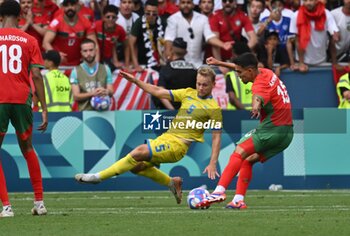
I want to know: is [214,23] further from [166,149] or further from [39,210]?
[39,210]

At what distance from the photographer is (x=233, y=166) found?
45.4ft

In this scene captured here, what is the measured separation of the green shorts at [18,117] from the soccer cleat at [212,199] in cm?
256

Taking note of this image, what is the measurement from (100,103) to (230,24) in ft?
11.0

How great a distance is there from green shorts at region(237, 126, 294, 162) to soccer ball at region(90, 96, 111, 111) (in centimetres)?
521

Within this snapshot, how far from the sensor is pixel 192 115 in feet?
47.7

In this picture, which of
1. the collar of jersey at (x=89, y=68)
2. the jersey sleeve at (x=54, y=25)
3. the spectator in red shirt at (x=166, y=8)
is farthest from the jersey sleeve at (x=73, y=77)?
the spectator in red shirt at (x=166, y=8)

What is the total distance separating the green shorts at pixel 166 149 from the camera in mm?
14266

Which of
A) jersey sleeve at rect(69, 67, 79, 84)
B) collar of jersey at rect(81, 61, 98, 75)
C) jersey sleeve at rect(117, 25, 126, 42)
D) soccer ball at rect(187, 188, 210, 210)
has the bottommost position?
soccer ball at rect(187, 188, 210, 210)

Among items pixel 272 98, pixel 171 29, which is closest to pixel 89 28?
pixel 171 29

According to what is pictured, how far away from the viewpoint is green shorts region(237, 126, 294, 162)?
14.0 m

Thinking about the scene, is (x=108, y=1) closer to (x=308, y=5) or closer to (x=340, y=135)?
(x=308, y=5)

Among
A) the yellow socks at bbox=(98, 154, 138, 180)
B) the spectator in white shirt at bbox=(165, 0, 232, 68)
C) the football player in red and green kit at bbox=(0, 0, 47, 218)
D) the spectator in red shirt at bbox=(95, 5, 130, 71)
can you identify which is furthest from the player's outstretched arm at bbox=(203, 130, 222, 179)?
the spectator in red shirt at bbox=(95, 5, 130, 71)

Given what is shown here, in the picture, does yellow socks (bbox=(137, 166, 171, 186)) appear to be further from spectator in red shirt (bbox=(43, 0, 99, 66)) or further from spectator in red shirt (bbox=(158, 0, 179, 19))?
spectator in red shirt (bbox=(158, 0, 179, 19))

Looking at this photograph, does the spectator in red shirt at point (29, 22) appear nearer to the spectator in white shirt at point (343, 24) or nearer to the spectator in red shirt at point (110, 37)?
the spectator in red shirt at point (110, 37)
